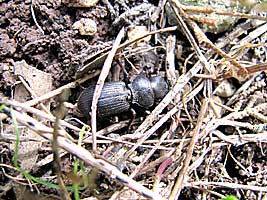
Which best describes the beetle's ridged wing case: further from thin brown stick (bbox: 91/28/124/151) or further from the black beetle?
thin brown stick (bbox: 91/28/124/151)

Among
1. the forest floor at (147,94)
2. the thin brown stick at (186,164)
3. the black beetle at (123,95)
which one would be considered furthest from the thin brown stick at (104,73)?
the thin brown stick at (186,164)

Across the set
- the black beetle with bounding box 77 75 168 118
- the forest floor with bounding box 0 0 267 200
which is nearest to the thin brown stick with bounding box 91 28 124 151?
the forest floor with bounding box 0 0 267 200

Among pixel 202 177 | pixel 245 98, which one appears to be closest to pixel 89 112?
pixel 202 177

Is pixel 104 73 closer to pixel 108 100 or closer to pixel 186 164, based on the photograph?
pixel 108 100

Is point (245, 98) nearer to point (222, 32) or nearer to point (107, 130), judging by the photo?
point (222, 32)

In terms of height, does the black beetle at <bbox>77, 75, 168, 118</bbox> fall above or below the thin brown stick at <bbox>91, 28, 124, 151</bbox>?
below

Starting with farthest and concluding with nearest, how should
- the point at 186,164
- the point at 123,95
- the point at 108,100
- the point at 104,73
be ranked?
the point at 123,95
the point at 108,100
the point at 104,73
the point at 186,164

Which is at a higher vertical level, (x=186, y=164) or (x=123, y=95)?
(x=123, y=95)

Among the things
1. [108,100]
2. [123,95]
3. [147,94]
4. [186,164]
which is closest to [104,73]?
[108,100]
